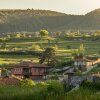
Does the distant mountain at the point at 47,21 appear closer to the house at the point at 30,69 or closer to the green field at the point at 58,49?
the green field at the point at 58,49

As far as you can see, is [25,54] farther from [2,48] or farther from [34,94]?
[34,94]

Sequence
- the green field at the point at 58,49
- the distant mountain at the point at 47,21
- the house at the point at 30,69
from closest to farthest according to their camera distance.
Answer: the house at the point at 30,69 < the green field at the point at 58,49 < the distant mountain at the point at 47,21

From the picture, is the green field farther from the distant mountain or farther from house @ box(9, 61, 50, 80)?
the distant mountain

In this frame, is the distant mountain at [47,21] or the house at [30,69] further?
the distant mountain at [47,21]

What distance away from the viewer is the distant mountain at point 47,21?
469 feet

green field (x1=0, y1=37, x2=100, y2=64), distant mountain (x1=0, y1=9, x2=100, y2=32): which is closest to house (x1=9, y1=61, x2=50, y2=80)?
green field (x1=0, y1=37, x2=100, y2=64)

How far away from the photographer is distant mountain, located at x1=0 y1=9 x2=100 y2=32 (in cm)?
14288

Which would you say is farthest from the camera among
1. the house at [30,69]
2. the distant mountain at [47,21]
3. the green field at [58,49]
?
the distant mountain at [47,21]

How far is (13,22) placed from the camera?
495 ft

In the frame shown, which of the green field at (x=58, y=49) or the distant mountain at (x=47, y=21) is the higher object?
the distant mountain at (x=47, y=21)

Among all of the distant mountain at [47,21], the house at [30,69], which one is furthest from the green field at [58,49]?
the distant mountain at [47,21]

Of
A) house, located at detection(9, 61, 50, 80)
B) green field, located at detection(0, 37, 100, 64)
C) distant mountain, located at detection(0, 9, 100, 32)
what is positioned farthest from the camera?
distant mountain, located at detection(0, 9, 100, 32)

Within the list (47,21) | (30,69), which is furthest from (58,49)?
(47,21)

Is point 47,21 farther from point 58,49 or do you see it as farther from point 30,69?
point 30,69
